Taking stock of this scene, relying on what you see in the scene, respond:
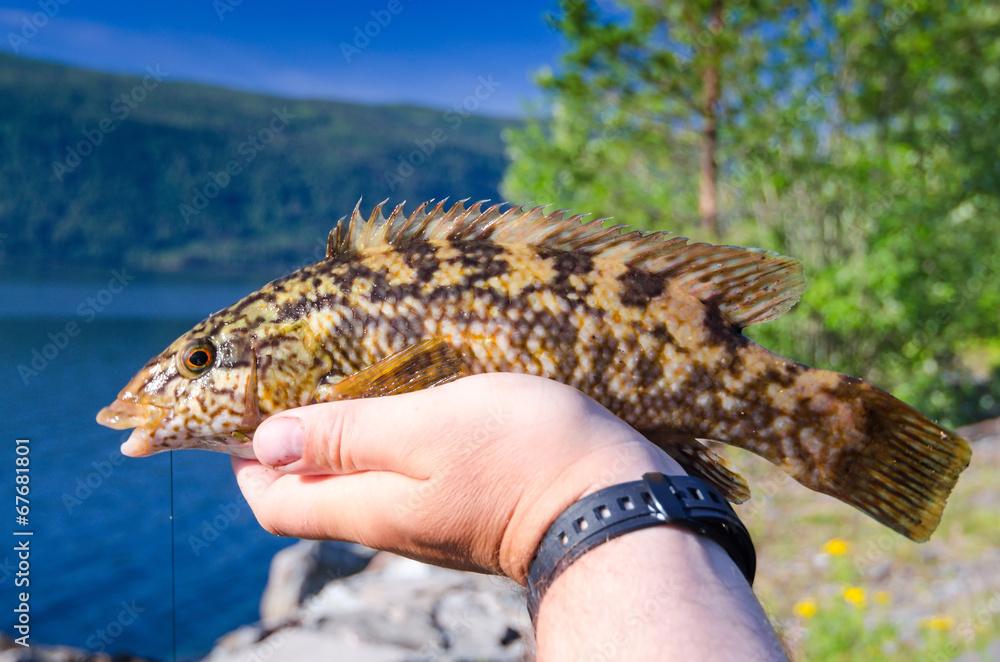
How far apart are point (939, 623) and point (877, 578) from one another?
2432 mm

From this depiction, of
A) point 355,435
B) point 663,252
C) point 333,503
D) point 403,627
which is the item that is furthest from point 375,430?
point 403,627

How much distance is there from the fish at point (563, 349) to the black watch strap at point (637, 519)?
83cm

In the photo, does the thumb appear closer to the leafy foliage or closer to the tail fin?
the tail fin

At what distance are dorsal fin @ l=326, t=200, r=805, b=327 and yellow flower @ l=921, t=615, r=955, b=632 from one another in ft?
19.3

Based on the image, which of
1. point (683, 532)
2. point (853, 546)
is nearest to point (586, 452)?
point (683, 532)

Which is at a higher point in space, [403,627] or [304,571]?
[403,627]

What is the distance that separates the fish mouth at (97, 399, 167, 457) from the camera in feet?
11.9

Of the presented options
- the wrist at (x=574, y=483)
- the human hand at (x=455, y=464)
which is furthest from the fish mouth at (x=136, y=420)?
the wrist at (x=574, y=483)

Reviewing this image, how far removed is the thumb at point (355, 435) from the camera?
3.04 meters

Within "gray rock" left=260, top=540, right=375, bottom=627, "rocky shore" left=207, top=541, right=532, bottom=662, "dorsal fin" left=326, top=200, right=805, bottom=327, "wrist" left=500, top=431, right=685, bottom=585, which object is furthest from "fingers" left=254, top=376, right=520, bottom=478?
"gray rock" left=260, top=540, right=375, bottom=627

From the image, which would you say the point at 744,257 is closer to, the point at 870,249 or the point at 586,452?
the point at 586,452

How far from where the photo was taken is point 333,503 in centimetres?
333

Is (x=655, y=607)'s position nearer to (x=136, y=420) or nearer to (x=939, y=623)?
(x=136, y=420)

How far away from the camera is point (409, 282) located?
3.49 meters
